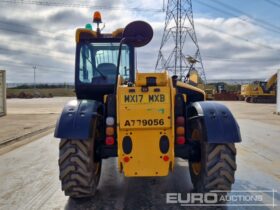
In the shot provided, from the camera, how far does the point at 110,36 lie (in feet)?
20.6

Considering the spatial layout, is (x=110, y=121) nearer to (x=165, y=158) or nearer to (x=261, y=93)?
(x=165, y=158)

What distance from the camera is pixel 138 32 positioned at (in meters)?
5.14

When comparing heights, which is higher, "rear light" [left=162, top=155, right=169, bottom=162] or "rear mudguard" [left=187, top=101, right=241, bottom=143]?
"rear mudguard" [left=187, top=101, right=241, bottom=143]

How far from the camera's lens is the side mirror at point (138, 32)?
504 cm

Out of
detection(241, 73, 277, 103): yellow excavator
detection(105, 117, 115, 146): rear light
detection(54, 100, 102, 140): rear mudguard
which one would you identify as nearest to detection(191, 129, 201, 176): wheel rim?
detection(105, 117, 115, 146): rear light

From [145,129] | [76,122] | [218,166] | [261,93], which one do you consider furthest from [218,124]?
[261,93]

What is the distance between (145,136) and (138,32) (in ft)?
5.53

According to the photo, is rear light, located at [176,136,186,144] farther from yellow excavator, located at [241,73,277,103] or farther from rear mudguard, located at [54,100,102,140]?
yellow excavator, located at [241,73,277,103]

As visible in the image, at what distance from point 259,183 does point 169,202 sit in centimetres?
193

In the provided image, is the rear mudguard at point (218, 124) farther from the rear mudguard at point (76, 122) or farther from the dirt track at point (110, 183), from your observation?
the rear mudguard at point (76, 122)

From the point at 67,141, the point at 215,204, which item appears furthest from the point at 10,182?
the point at 215,204

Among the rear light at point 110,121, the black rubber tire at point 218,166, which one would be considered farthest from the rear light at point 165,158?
the rear light at point 110,121

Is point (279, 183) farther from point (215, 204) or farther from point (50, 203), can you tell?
point (50, 203)

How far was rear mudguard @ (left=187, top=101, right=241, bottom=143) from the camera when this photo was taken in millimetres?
4488
